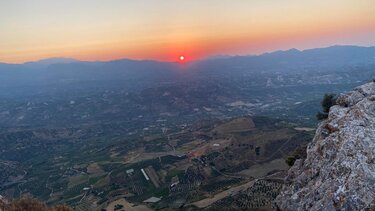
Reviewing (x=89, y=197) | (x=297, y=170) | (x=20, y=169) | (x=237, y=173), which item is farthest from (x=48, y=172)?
(x=297, y=170)

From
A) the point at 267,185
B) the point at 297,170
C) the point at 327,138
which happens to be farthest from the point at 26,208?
the point at 267,185

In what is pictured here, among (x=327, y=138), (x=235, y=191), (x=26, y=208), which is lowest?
(x=235, y=191)

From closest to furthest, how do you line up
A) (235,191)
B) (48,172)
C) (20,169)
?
(235,191) → (48,172) → (20,169)

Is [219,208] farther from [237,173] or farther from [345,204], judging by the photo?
[345,204]

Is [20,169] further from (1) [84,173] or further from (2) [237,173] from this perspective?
(2) [237,173]

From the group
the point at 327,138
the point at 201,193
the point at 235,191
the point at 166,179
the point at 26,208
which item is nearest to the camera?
the point at 327,138

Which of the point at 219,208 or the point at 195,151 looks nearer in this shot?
the point at 219,208

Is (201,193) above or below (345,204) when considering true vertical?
below
